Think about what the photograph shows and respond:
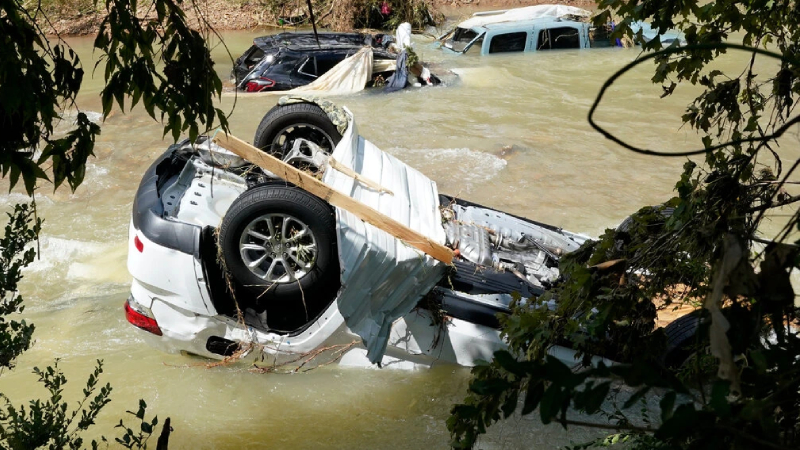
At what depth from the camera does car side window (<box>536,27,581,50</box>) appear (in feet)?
51.0

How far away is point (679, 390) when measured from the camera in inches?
62.2

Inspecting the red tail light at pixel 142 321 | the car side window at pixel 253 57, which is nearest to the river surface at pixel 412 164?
the red tail light at pixel 142 321

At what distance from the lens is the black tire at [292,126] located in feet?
19.6

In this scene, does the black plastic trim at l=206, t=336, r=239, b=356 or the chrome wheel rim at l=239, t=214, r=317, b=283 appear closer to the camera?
the chrome wheel rim at l=239, t=214, r=317, b=283

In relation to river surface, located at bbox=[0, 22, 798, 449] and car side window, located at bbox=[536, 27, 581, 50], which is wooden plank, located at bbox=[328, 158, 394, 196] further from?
car side window, located at bbox=[536, 27, 581, 50]

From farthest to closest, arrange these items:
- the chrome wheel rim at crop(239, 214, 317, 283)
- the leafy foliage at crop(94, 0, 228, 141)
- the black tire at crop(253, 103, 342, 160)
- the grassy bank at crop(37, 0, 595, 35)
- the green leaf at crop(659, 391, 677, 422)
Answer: the grassy bank at crop(37, 0, 595, 35) < the black tire at crop(253, 103, 342, 160) < the chrome wheel rim at crop(239, 214, 317, 283) < the leafy foliage at crop(94, 0, 228, 141) < the green leaf at crop(659, 391, 677, 422)

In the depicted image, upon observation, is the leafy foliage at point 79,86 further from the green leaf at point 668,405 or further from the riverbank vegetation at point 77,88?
the green leaf at point 668,405

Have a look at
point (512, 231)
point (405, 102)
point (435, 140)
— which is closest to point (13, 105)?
point (512, 231)

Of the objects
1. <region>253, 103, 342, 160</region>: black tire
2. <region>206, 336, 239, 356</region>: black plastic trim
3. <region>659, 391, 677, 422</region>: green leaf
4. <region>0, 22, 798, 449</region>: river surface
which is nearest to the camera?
<region>659, 391, 677, 422</region>: green leaf

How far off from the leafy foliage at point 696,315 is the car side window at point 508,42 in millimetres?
11494

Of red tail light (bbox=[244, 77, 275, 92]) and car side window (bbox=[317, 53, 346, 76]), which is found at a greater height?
car side window (bbox=[317, 53, 346, 76])

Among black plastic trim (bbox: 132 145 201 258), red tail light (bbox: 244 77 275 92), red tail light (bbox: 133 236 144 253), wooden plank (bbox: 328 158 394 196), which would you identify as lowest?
red tail light (bbox: 133 236 144 253)

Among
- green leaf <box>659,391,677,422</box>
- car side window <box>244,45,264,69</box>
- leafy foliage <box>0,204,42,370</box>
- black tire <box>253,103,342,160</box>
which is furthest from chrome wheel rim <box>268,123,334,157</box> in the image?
car side window <box>244,45,264,69</box>

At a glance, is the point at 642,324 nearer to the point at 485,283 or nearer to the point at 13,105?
the point at 485,283
